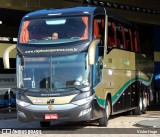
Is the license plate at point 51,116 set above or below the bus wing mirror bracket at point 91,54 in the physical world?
below

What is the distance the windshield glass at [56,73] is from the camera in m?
14.8

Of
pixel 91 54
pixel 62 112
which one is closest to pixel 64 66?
pixel 91 54

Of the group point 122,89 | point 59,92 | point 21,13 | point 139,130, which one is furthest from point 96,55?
point 21,13

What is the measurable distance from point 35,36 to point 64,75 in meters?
1.80

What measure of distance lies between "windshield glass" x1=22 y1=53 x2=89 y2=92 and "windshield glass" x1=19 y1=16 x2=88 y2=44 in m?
0.69

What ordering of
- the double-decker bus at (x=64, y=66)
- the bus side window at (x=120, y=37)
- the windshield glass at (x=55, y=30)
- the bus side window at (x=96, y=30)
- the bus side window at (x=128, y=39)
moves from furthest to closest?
the bus side window at (x=128, y=39) → the bus side window at (x=120, y=37) → the bus side window at (x=96, y=30) → the windshield glass at (x=55, y=30) → the double-decker bus at (x=64, y=66)

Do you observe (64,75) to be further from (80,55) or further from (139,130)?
(139,130)

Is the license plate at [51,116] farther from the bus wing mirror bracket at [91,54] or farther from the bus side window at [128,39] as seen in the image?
the bus side window at [128,39]

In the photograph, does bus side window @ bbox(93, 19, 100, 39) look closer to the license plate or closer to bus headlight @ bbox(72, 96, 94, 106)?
bus headlight @ bbox(72, 96, 94, 106)

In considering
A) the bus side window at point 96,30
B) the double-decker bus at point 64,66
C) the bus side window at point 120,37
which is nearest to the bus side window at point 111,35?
the double-decker bus at point 64,66

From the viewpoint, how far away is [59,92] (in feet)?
48.1

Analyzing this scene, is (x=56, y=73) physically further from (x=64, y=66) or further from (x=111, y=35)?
(x=111, y=35)

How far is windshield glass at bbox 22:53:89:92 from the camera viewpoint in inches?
582

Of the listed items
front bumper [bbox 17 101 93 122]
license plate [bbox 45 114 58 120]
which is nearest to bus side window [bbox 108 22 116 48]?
front bumper [bbox 17 101 93 122]
